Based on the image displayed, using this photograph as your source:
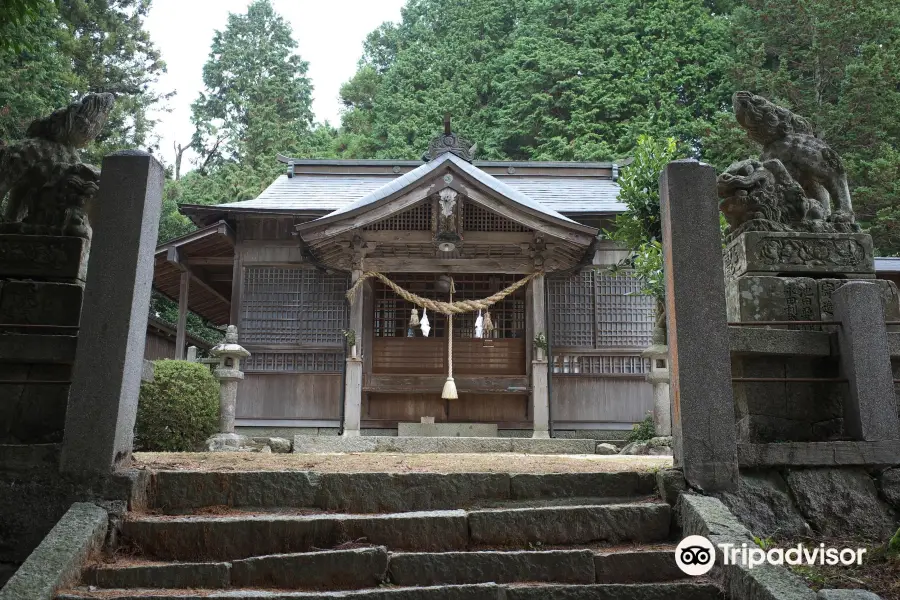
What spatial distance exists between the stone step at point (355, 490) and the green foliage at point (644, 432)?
740 cm

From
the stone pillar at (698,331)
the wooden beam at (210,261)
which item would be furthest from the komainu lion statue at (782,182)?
the wooden beam at (210,261)

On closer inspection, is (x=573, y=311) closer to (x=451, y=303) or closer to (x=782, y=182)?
(x=451, y=303)

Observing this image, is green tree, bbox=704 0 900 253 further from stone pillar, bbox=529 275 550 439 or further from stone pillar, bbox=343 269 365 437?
stone pillar, bbox=343 269 365 437

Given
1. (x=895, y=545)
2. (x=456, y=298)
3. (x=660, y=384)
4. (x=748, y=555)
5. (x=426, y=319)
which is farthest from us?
(x=456, y=298)

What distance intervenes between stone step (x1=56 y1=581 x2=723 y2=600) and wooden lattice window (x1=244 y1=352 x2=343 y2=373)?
10.2 m

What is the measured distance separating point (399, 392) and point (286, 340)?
2.53 metres

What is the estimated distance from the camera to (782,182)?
544 cm

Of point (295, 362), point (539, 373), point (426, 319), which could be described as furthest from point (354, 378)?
point (539, 373)

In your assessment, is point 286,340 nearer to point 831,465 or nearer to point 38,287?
point 38,287

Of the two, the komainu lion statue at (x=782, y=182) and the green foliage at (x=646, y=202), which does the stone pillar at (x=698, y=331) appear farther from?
the green foliage at (x=646, y=202)

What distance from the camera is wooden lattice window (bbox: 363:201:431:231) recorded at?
12773 millimetres

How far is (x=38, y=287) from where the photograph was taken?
4871 mm

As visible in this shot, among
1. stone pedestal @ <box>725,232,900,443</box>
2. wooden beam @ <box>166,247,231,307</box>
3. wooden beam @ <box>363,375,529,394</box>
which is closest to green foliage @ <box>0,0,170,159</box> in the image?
wooden beam @ <box>166,247,231,307</box>

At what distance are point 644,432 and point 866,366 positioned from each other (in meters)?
7.43
